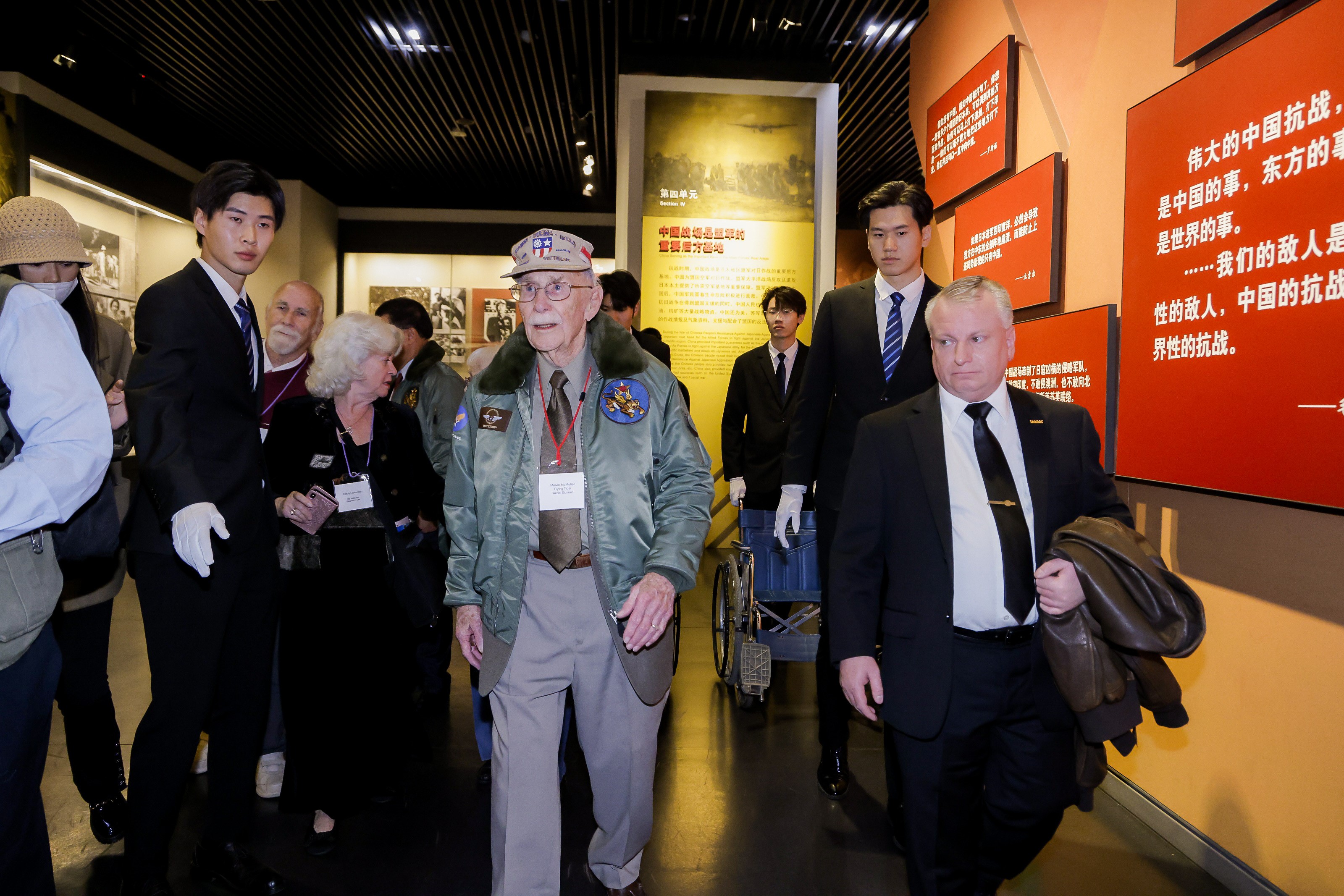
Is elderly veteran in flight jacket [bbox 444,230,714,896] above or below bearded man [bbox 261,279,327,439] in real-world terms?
below

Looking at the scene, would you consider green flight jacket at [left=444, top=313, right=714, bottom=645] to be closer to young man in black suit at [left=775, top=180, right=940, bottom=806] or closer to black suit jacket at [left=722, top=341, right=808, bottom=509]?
young man in black suit at [left=775, top=180, right=940, bottom=806]

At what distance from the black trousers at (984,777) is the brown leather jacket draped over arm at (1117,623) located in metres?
0.15

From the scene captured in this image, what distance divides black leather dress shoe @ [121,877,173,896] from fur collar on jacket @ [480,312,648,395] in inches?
64.6

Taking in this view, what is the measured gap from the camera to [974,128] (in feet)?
13.5

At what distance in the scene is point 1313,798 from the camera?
2.13 meters

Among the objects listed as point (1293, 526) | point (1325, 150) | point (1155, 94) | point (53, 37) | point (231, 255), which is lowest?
point (1293, 526)

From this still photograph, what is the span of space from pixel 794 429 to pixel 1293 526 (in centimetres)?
155

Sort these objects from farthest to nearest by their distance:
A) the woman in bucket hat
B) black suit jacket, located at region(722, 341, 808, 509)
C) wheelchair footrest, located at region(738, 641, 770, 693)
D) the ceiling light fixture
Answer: the ceiling light fixture, black suit jacket, located at region(722, 341, 808, 509), wheelchair footrest, located at region(738, 641, 770, 693), the woman in bucket hat

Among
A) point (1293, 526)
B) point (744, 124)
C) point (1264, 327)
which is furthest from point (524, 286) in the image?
point (744, 124)

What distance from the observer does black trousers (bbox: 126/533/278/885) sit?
7.02 ft

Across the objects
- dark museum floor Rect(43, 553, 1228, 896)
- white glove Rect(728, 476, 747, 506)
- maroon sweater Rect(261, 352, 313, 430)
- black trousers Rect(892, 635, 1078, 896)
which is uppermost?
maroon sweater Rect(261, 352, 313, 430)

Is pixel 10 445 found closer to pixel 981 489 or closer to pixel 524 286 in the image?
pixel 524 286

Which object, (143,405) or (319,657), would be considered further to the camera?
(319,657)

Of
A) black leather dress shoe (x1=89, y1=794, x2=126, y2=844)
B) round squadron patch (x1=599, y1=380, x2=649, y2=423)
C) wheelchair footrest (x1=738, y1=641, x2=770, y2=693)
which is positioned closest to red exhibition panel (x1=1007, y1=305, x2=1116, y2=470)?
round squadron patch (x1=599, y1=380, x2=649, y2=423)
